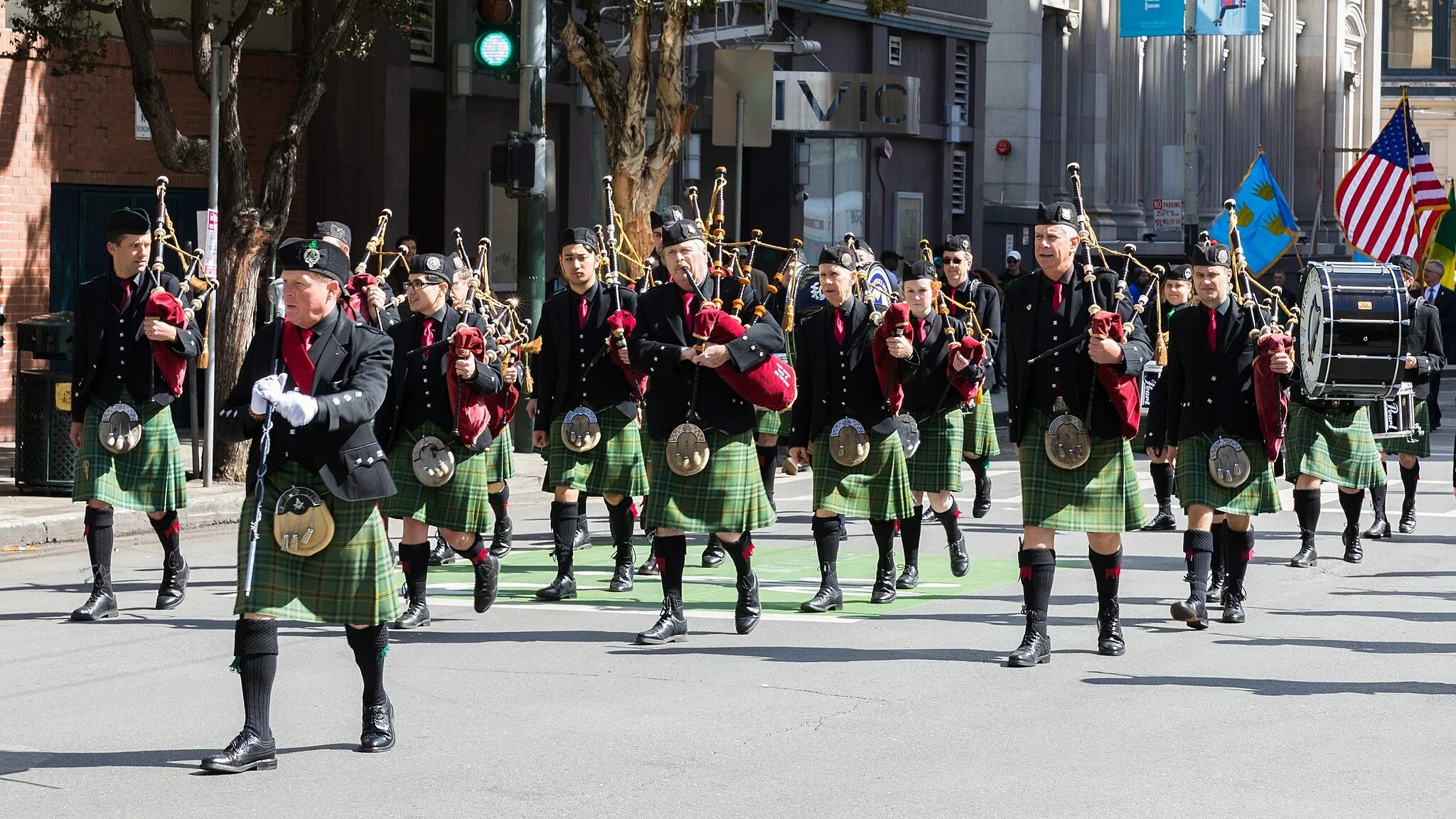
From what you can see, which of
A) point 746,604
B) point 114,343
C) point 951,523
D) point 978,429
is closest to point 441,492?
point 746,604

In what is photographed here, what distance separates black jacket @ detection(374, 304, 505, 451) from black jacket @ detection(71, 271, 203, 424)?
964 millimetres

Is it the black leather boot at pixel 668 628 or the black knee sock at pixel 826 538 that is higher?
the black knee sock at pixel 826 538

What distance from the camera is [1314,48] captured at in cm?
5269

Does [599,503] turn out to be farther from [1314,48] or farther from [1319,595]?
[1314,48]

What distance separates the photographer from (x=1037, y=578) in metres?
8.55

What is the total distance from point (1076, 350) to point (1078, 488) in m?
0.57

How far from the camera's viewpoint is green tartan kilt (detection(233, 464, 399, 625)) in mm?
6633

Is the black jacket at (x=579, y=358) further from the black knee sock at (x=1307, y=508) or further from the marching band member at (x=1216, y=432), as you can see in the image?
the black knee sock at (x=1307, y=508)

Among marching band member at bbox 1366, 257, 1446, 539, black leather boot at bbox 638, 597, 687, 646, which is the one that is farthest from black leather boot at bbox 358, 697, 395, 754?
marching band member at bbox 1366, 257, 1446, 539

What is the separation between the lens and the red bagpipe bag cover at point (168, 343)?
30.6 feet

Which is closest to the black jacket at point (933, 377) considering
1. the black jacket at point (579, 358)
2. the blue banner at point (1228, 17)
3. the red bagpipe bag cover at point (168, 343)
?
the black jacket at point (579, 358)

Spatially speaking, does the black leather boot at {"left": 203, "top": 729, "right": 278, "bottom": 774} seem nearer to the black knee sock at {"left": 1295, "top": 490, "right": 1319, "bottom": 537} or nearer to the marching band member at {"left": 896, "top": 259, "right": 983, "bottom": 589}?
the marching band member at {"left": 896, "top": 259, "right": 983, "bottom": 589}

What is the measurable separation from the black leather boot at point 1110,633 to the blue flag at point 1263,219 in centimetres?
1856

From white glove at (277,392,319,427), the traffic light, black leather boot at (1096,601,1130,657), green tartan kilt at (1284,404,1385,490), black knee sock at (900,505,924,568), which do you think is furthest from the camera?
the traffic light
